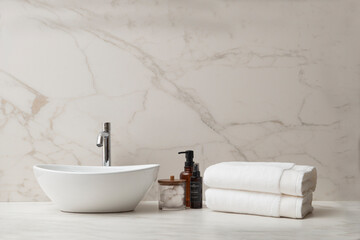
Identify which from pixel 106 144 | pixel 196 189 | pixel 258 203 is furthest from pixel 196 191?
pixel 106 144

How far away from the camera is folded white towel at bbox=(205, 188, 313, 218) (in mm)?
1283

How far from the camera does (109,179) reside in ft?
4.39

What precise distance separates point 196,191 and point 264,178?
260 millimetres

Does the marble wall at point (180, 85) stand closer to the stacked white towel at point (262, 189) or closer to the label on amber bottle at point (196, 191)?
the label on amber bottle at point (196, 191)

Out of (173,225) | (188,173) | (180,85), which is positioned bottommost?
(173,225)

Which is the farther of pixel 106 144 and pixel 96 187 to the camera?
pixel 106 144

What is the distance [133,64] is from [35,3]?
1.32 feet

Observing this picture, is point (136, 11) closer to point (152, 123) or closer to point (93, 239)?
point (152, 123)

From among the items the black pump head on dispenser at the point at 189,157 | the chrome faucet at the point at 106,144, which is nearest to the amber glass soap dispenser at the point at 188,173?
the black pump head on dispenser at the point at 189,157

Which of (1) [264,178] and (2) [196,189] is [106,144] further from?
(1) [264,178]

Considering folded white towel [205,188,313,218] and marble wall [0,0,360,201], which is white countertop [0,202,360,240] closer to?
folded white towel [205,188,313,218]

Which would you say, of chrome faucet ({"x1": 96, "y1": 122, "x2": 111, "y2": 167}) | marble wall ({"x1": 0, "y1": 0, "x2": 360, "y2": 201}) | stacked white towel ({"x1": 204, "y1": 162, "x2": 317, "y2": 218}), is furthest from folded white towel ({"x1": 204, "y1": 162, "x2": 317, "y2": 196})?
chrome faucet ({"x1": 96, "y1": 122, "x2": 111, "y2": 167})

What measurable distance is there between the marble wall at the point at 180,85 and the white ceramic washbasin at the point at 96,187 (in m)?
0.27

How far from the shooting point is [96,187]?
1343 millimetres
